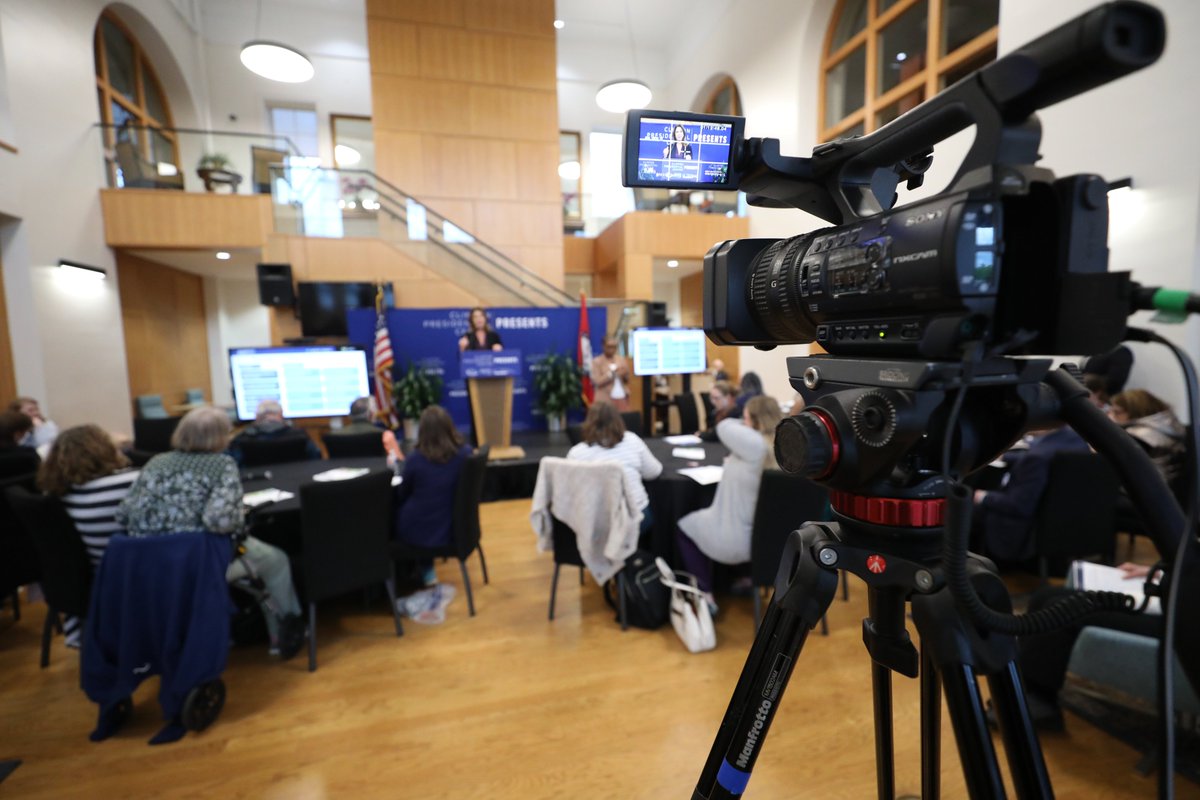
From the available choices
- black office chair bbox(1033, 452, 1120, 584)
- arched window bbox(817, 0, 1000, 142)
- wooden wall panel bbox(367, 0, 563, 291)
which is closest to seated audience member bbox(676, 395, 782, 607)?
black office chair bbox(1033, 452, 1120, 584)

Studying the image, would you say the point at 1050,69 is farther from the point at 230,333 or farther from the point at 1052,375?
the point at 230,333

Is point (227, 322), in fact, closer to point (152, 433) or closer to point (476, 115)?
point (476, 115)

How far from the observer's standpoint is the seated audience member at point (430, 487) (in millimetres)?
2844

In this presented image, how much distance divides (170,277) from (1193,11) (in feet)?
39.9

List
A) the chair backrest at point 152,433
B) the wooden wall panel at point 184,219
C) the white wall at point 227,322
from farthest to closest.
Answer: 1. the white wall at point 227,322
2. the wooden wall panel at point 184,219
3. the chair backrest at point 152,433

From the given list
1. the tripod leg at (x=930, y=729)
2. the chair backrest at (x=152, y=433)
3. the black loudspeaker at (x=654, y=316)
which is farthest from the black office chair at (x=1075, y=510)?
the chair backrest at (x=152, y=433)

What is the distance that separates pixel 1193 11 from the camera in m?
3.30

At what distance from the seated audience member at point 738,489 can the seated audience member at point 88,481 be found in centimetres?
257

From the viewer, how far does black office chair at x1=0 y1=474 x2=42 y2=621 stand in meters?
2.62

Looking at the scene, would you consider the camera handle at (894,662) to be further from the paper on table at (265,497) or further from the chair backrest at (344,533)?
the paper on table at (265,497)

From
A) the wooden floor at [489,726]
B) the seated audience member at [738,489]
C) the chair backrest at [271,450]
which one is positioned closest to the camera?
the wooden floor at [489,726]

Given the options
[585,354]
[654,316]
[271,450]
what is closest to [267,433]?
[271,450]

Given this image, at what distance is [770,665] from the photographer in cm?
75

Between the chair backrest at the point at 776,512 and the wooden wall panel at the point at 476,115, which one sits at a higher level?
the wooden wall panel at the point at 476,115
